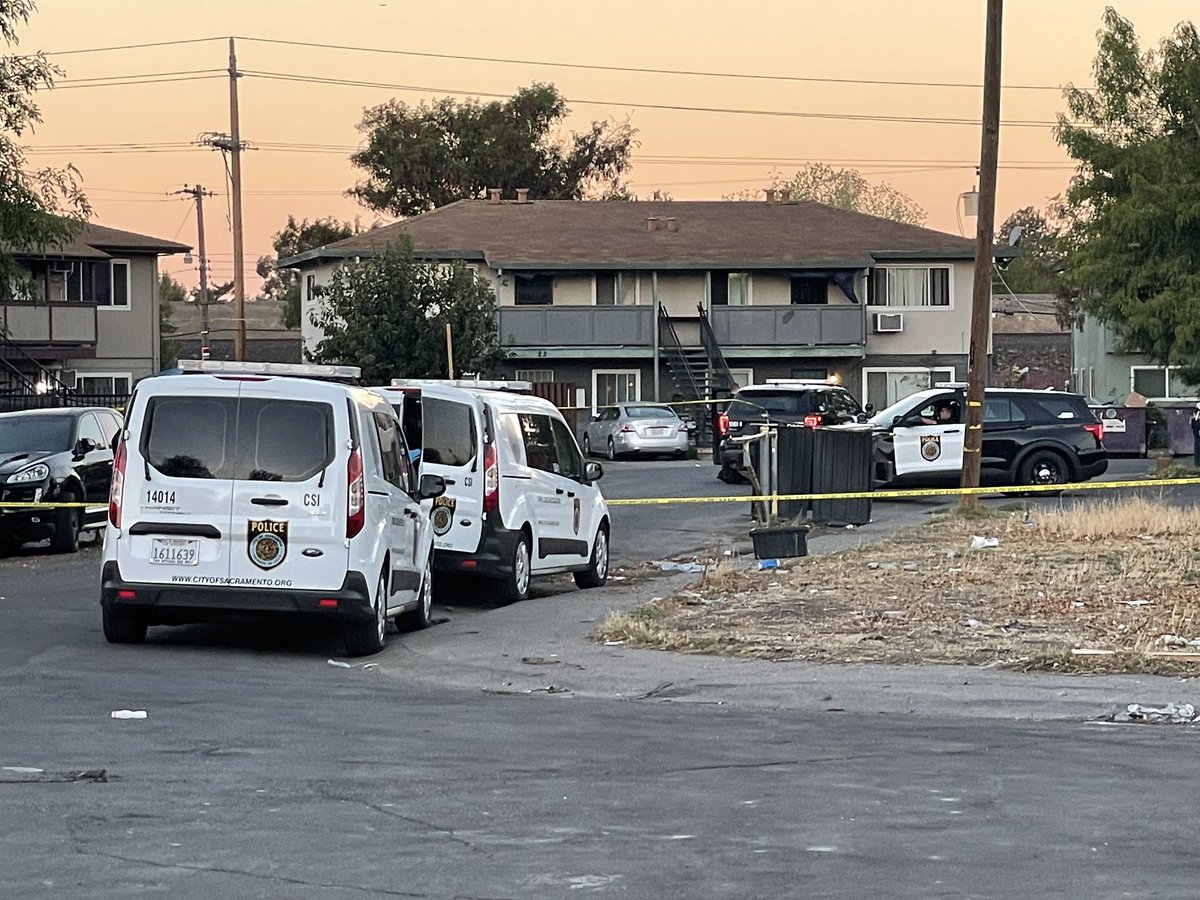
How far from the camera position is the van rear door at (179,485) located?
12.8 meters

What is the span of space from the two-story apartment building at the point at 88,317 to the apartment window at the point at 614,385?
40.7ft

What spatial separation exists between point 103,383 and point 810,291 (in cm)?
2025

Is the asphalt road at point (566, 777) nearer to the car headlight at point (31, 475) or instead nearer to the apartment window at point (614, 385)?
the car headlight at point (31, 475)

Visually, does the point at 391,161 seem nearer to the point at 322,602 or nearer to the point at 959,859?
the point at 322,602

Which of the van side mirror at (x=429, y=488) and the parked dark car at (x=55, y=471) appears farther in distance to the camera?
the parked dark car at (x=55, y=471)

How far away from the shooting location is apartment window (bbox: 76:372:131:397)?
4975cm

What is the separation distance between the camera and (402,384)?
53.6 ft

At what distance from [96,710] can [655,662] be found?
386cm

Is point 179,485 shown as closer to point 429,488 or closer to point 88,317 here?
point 429,488

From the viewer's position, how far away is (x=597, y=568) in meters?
18.5

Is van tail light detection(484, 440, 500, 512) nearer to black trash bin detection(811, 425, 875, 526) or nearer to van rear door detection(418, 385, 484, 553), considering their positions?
van rear door detection(418, 385, 484, 553)

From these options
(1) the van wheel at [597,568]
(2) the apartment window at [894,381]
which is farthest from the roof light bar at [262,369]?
(2) the apartment window at [894,381]

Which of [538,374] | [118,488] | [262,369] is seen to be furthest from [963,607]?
[538,374]

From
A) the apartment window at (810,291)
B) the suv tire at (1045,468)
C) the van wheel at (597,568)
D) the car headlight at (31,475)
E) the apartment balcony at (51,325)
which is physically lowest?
the van wheel at (597,568)
